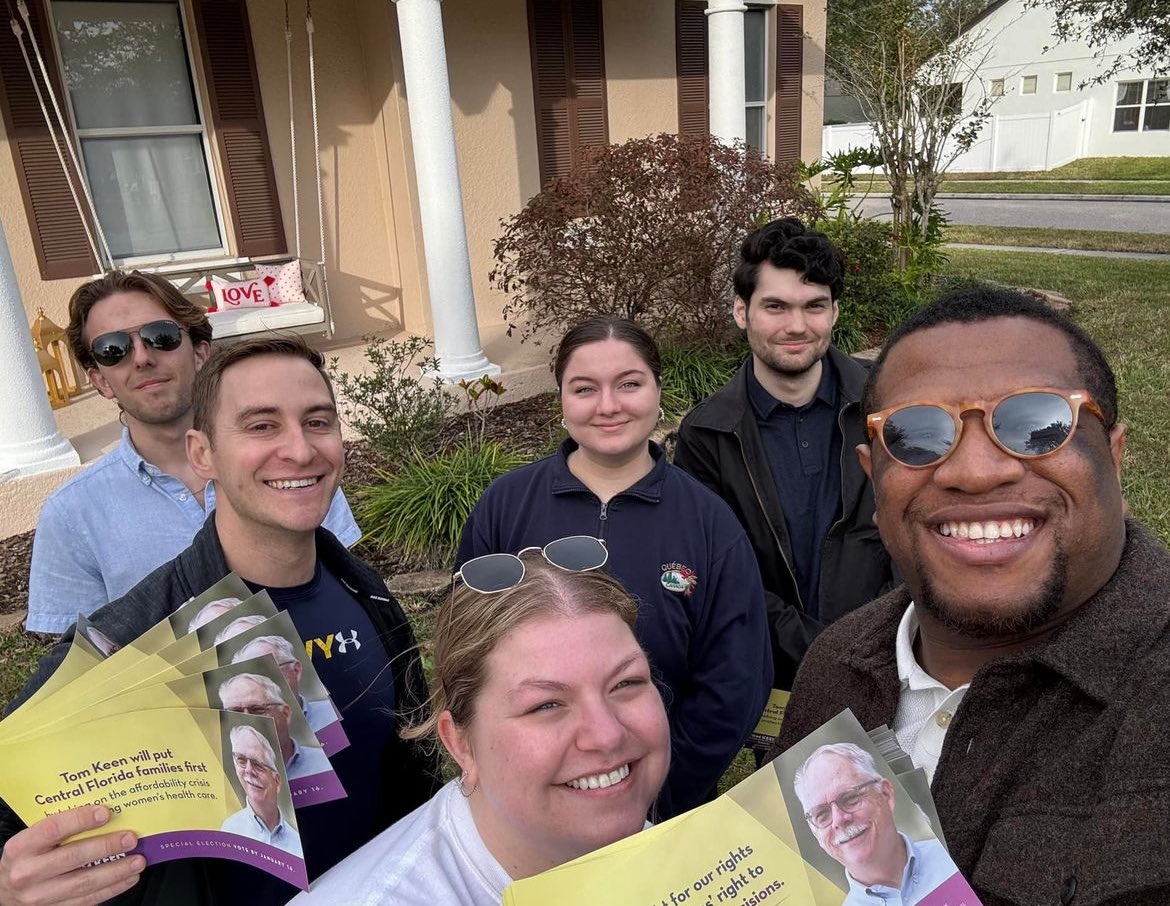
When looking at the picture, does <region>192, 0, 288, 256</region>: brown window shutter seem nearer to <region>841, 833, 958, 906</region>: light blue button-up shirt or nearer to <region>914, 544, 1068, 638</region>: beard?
<region>914, 544, 1068, 638</region>: beard

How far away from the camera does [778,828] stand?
956mm

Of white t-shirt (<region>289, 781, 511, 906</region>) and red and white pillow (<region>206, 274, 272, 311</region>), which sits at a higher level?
A: red and white pillow (<region>206, 274, 272, 311</region>)

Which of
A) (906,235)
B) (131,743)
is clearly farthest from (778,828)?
(906,235)

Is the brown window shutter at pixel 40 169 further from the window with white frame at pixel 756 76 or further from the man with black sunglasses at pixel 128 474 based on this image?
the window with white frame at pixel 756 76

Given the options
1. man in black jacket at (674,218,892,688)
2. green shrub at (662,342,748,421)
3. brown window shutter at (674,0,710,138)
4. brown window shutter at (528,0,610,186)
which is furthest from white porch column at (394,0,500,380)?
man in black jacket at (674,218,892,688)

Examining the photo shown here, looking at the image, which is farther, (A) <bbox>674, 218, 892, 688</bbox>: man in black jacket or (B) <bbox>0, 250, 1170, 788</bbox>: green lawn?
(B) <bbox>0, 250, 1170, 788</bbox>: green lawn

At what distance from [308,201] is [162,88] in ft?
5.04

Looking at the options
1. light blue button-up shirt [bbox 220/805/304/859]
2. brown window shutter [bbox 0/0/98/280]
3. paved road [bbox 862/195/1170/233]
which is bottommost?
paved road [bbox 862/195/1170/233]

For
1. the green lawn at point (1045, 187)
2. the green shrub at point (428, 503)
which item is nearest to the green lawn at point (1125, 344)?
the green shrub at point (428, 503)

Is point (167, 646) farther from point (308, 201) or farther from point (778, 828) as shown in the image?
point (308, 201)

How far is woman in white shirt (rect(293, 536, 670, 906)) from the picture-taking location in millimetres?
1229

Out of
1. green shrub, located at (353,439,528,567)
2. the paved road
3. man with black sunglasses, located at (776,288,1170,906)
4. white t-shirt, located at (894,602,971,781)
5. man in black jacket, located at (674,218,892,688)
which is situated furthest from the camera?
the paved road

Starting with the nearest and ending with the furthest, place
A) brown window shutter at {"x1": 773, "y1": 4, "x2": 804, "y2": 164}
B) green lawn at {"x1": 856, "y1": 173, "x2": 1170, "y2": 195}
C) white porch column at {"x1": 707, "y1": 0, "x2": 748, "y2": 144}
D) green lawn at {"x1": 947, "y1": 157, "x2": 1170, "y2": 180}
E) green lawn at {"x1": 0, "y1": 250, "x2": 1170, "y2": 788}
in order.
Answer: green lawn at {"x1": 0, "y1": 250, "x2": 1170, "y2": 788} → white porch column at {"x1": 707, "y1": 0, "x2": 748, "y2": 144} → brown window shutter at {"x1": 773, "y1": 4, "x2": 804, "y2": 164} → green lawn at {"x1": 856, "y1": 173, "x2": 1170, "y2": 195} → green lawn at {"x1": 947, "y1": 157, "x2": 1170, "y2": 180}

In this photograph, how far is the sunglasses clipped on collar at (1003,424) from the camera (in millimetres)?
1155
